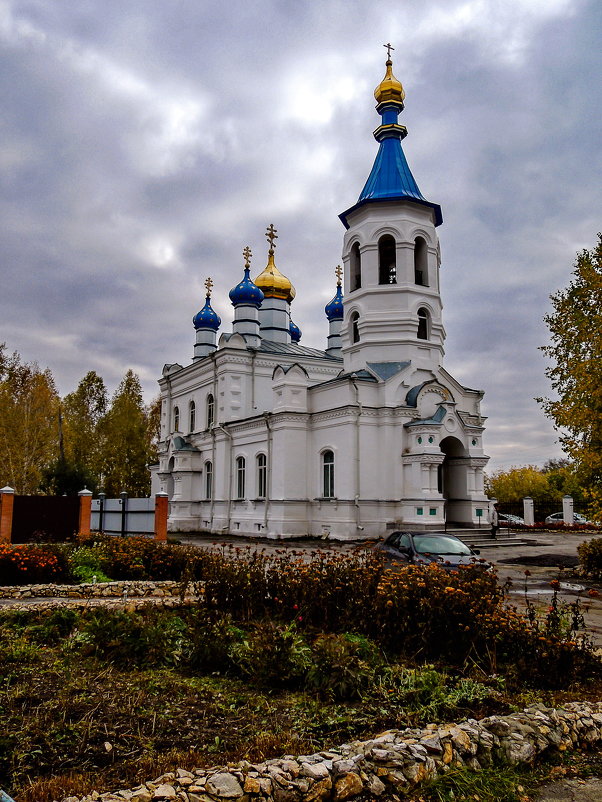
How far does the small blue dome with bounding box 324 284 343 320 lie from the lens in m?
37.8

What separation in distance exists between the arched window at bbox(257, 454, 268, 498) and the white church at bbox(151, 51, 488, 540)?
5cm

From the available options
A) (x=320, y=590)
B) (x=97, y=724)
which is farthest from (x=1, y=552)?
(x=97, y=724)

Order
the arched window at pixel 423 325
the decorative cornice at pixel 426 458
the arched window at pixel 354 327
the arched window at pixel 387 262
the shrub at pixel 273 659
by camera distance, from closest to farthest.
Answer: the shrub at pixel 273 659 < the decorative cornice at pixel 426 458 < the arched window at pixel 423 325 < the arched window at pixel 387 262 < the arched window at pixel 354 327

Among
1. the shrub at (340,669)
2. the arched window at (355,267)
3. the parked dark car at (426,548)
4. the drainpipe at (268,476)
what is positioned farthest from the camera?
the arched window at (355,267)

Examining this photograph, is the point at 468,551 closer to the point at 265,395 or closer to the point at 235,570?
the point at 235,570

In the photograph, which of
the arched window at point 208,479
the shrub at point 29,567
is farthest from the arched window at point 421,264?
the shrub at point 29,567

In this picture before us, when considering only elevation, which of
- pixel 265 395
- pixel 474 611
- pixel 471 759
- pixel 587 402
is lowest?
pixel 471 759

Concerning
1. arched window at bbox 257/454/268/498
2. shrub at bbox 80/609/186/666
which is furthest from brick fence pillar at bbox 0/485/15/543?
shrub at bbox 80/609/186/666

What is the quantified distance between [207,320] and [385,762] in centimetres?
3351

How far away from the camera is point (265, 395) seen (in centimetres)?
3066

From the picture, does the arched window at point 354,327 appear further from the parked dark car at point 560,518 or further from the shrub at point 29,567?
the parked dark car at point 560,518

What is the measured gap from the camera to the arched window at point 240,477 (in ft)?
90.8

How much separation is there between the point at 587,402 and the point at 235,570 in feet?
28.6

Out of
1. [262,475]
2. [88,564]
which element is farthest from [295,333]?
[88,564]
